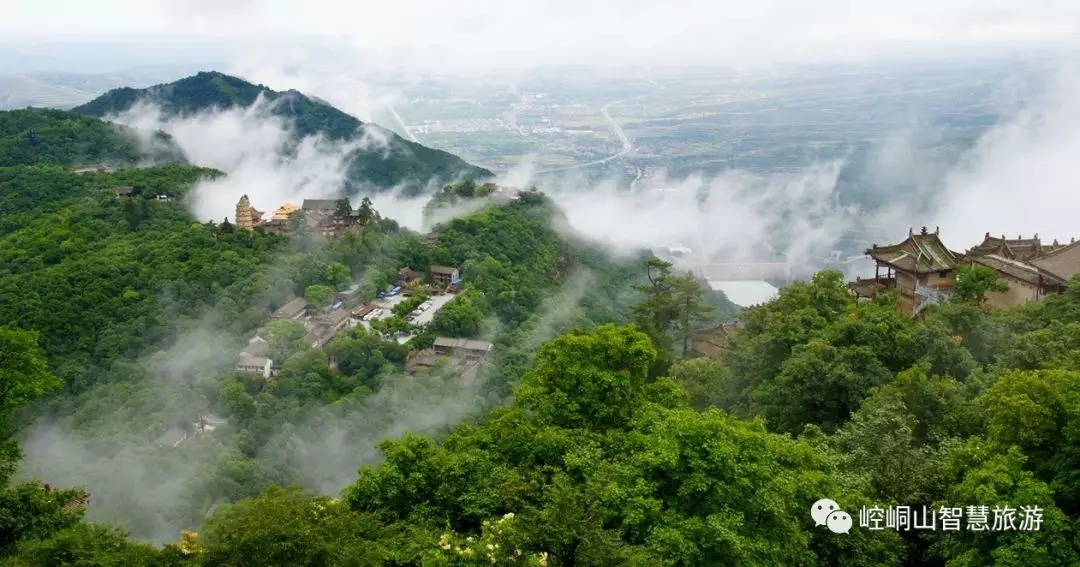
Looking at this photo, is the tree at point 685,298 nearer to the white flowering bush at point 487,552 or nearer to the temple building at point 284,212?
the white flowering bush at point 487,552

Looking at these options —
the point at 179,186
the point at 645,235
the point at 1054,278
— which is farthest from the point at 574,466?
the point at 645,235

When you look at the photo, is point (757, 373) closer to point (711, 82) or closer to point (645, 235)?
point (645, 235)

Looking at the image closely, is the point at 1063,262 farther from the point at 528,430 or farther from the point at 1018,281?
the point at 528,430

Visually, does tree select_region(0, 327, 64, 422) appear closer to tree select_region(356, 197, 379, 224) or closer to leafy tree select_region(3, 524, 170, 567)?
leafy tree select_region(3, 524, 170, 567)

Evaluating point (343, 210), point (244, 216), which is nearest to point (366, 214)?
point (343, 210)

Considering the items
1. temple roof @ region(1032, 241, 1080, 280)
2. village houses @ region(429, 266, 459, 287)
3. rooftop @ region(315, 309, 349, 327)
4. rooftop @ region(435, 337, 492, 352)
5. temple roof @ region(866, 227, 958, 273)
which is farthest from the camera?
village houses @ region(429, 266, 459, 287)

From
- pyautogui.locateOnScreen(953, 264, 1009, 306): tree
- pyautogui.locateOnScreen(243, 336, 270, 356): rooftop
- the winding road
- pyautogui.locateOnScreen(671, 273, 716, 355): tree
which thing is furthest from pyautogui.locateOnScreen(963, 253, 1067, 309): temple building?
the winding road
